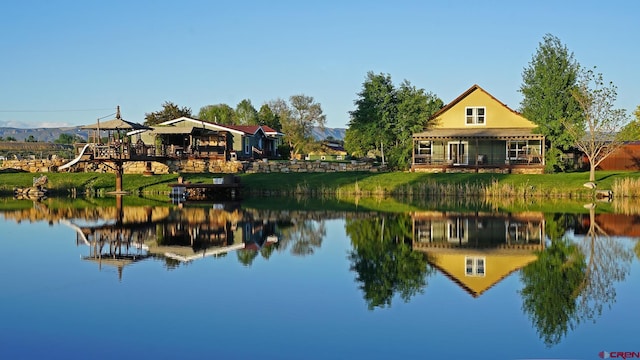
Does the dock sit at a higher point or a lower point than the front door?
lower

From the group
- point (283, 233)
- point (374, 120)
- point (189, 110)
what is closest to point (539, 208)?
point (283, 233)

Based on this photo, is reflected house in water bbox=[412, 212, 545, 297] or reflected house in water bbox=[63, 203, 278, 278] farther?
reflected house in water bbox=[63, 203, 278, 278]

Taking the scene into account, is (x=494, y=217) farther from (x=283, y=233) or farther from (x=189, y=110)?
(x=189, y=110)

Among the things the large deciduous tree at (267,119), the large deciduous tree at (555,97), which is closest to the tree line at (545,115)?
the large deciduous tree at (555,97)

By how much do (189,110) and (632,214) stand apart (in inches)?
2517

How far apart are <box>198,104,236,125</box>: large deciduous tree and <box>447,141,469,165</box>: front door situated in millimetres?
56431

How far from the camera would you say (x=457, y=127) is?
58406mm

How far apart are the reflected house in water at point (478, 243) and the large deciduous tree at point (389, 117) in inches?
939

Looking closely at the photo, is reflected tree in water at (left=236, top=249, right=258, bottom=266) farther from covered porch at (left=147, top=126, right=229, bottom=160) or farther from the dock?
covered porch at (left=147, top=126, right=229, bottom=160)

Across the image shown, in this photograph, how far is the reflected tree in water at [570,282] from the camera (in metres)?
13.7

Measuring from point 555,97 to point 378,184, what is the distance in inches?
607

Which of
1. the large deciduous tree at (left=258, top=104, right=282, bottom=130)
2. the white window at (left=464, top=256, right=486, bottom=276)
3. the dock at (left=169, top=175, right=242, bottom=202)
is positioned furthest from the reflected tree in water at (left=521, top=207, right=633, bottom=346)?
the large deciduous tree at (left=258, top=104, right=282, bottom=130)

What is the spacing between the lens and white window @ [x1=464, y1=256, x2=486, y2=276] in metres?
18.8

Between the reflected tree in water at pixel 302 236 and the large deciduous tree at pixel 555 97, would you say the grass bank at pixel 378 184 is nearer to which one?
the large deciduous tree at pixel 555 97
